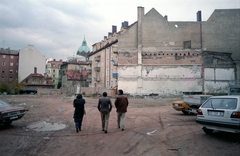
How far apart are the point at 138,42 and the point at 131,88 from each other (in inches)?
345

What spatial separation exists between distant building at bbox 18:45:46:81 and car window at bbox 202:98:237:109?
7265 cm

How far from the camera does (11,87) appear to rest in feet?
205

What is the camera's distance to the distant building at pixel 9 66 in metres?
73.2

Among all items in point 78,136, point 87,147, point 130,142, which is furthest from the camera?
point 78,136

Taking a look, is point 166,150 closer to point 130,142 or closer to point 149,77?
point 130,142

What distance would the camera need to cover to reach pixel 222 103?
7543 mm

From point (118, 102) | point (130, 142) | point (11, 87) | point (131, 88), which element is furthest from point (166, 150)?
point (11, 87)

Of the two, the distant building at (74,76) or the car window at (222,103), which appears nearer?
the car window at (222,103)

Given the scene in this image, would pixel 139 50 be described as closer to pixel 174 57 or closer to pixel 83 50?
pixel 174 57

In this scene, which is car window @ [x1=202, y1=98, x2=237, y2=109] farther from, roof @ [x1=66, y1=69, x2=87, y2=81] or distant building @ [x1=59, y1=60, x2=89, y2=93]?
roof @ [x1=66, y1=69, x2=87, y2=81]

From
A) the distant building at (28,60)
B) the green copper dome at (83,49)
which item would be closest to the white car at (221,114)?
the distant building at (28,60)

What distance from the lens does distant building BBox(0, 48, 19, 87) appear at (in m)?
73.2

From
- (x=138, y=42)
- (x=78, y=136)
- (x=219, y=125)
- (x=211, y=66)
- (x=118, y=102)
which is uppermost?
(x=138, y=42)

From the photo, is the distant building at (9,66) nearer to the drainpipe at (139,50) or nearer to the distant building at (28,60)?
the distant building at (28,60)
